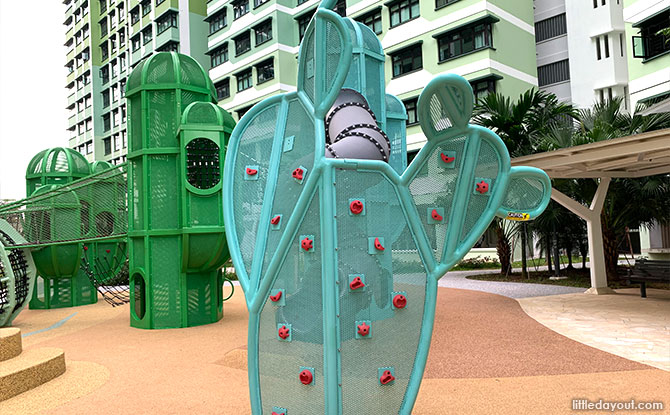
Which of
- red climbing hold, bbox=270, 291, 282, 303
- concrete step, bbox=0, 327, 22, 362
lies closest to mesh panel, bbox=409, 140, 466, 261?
red climbing hold, bbox=270, 291, 282, 303

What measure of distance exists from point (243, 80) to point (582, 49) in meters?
21.0

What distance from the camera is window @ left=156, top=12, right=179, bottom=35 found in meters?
43.0

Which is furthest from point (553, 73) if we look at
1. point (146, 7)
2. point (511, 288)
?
point (146, 7)

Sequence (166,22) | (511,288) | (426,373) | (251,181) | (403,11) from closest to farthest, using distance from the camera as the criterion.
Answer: (251,181), (426,373), (511,288), (403,11), (166,22)

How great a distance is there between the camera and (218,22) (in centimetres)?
3938

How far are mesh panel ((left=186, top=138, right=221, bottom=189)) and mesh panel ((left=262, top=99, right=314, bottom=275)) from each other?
21.5 feet

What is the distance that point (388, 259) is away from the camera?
12.7 feet

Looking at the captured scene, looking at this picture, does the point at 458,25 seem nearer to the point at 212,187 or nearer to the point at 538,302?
the point at 538,302

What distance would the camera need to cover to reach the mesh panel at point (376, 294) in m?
3.74

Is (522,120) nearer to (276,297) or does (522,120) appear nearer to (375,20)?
(276,297)

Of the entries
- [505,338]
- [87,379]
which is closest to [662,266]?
[505,338]

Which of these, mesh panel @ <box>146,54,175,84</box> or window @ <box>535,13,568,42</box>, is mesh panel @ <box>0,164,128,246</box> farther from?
window @ <box>535,13,568,42</box>

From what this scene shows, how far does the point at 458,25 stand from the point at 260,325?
78.8 ft

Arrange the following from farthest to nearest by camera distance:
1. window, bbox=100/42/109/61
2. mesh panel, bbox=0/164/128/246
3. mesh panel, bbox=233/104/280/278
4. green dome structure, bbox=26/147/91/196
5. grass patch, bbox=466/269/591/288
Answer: window, bbox=100/42/109/61 → grass patch, bbox=466/269/591/288 → green dome structure, bbox=26/147/91/196 → mesh panel, bbox=0/164/128/246 → mesh panel, bbox=233/104/280/278
